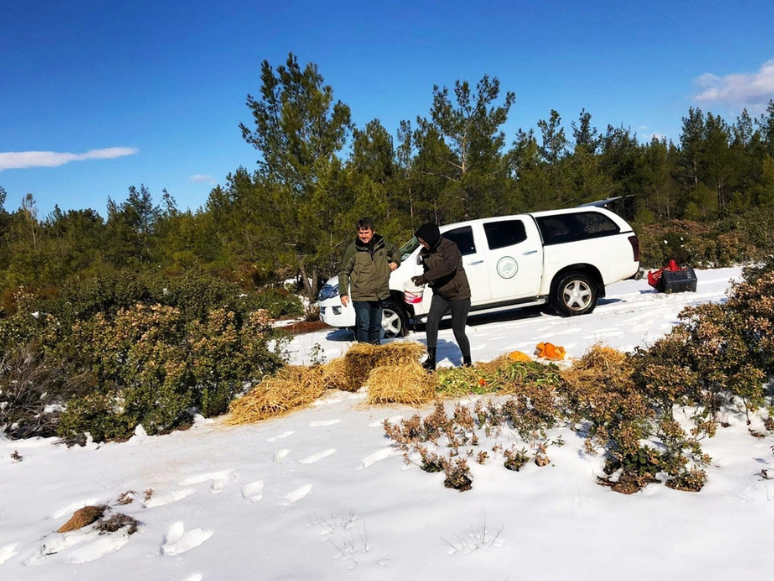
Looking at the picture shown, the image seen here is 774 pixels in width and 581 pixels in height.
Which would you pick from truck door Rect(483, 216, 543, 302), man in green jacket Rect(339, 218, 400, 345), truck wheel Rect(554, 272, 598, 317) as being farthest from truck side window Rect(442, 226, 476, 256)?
man in green jacket Rect(339, 218, 400, 345)

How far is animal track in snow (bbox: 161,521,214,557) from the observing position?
2709mm

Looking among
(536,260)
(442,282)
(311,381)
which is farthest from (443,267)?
(536,260)

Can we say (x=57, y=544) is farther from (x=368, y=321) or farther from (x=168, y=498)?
(x=368, y=321)

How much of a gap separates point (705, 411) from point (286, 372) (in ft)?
12.1

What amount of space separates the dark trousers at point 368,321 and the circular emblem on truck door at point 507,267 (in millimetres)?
2790

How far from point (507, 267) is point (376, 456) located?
5275mm

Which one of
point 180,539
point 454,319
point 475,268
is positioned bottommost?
point 180,539

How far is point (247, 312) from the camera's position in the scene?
5.87m

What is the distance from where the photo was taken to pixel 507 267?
830cm

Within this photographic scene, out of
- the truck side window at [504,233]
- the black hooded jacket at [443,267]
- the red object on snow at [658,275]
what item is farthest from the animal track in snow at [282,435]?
the red object on snow at [658,275]

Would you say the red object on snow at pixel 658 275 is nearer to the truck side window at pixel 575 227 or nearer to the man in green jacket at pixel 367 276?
the truck side window at pixel 575 227

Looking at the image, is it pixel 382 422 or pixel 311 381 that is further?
pixel 311 381

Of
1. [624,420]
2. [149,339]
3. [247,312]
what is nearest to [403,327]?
[247,312]

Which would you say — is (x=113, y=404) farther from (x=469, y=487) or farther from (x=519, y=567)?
(x=519, y=567)
